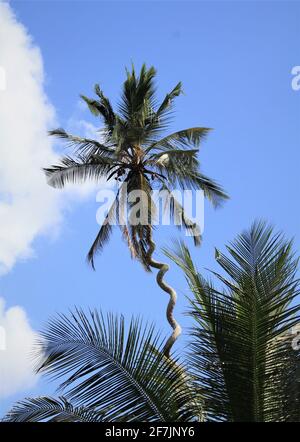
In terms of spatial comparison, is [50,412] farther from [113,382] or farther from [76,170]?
[76,170]

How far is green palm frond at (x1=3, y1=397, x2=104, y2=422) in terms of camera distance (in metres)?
8.69

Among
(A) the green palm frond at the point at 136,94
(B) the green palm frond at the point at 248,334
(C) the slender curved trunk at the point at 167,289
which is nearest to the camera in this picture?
(B) the green palm frond at the point at 248,334

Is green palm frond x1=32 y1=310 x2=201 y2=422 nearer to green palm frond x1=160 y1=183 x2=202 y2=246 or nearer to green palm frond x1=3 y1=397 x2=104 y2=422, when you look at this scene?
green palm frond x1=3 y1=397 x2=104 y2=422

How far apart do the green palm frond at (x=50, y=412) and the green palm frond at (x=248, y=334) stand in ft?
4.47

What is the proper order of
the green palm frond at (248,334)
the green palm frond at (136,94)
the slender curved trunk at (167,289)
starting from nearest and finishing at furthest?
the green palm frond at (248,334)
the slender curved trunk at (167,289)
the green palm frond at (136,94)

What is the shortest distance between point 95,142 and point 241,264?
36.7ft

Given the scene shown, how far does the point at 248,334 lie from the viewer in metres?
8.73

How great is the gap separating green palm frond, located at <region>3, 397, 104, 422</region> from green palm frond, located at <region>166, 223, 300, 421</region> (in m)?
1.36

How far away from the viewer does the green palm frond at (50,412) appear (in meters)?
8.69

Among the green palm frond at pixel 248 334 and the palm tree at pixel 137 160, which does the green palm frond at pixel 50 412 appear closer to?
the green palm frond at pixel 248 334

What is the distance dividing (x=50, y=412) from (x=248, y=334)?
254 centimetres

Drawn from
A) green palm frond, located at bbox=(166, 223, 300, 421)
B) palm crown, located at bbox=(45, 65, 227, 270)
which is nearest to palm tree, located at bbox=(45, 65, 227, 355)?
palm crown, located at bbox=(45, 65, 227, 270)

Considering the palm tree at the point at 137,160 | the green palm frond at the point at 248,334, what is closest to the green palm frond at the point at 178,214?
the palm tree at the point at 137,160
